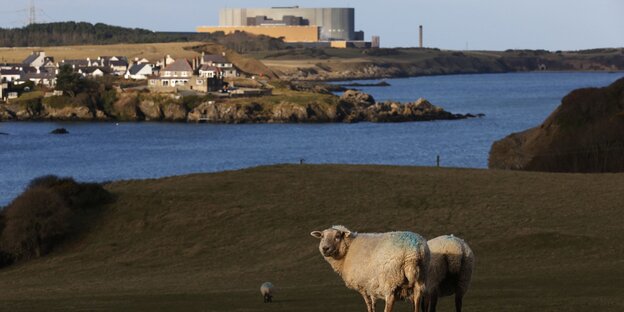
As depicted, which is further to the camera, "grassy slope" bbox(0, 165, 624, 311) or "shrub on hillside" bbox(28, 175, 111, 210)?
"shrub on hillside" bbox(28, 175, 111, 210)

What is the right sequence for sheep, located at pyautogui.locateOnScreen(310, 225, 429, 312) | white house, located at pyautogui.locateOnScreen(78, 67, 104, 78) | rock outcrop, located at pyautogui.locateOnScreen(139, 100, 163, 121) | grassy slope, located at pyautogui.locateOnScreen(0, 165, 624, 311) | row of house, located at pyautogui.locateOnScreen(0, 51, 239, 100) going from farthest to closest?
1. white house, located at pyautogui.locateOnScreen(78, 67, 104, 78)
2. row of house, located at pyautogui.locateOnScreen(0, 51, 239, 100)
3. rock outcrop, located at pyautogui.locateOnScreen(139, 100, 163, 121)
4. grassy slope, located at pyautogui.locateOnScreen(0, 165, 624, 311)
5. sheep, located at pyautogui.locateOnScreen(310, 225, 429, 312)

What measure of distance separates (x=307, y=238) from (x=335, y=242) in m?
16.2

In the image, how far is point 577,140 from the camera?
56625 mm

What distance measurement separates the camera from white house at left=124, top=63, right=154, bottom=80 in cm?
17575

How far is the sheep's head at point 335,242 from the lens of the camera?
1652 cm

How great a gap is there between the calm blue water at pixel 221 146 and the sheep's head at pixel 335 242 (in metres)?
48.3

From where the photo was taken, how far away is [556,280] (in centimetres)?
2306

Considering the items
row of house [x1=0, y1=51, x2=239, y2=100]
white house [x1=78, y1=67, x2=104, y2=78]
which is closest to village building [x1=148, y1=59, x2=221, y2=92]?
row of house [x1=0, y1=51, x2=239, y2=100]

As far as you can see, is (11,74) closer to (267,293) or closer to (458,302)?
(267,293)

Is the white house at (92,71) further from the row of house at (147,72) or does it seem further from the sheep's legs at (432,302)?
the sheep's legs at (432,302)

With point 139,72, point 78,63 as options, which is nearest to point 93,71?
point 139,72

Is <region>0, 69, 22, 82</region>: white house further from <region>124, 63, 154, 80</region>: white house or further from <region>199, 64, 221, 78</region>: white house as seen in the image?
<region>199, 64, 221, 78</region>: white house

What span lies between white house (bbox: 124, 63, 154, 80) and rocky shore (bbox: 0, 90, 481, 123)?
2299 centimetres

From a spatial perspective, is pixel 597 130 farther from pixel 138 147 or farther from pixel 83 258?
pixel 138 147
